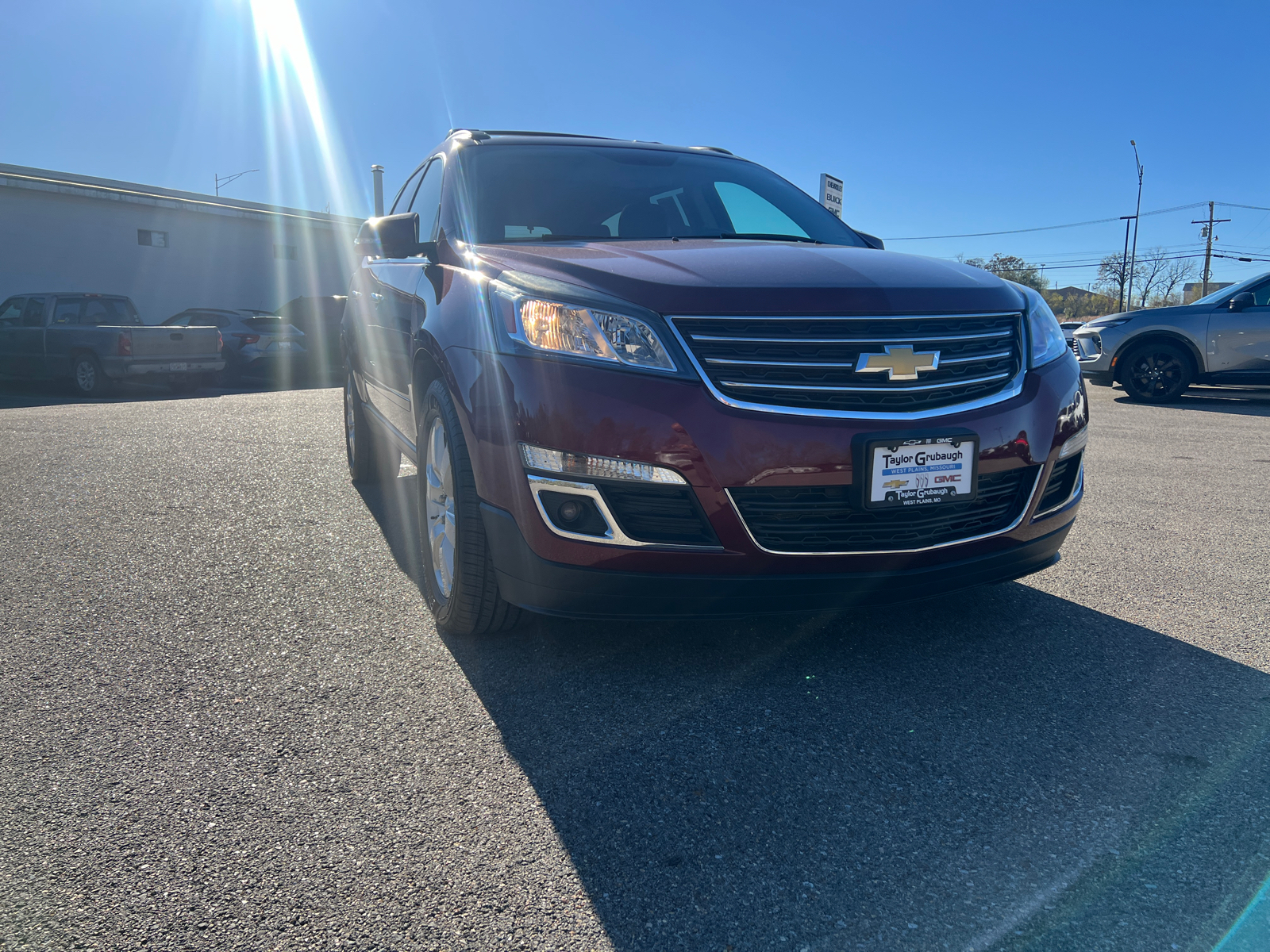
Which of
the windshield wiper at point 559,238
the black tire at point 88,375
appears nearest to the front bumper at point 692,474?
the windshield wiper at point 559,238

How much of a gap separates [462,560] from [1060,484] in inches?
74.9

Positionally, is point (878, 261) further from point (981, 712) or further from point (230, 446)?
point (230, 446)

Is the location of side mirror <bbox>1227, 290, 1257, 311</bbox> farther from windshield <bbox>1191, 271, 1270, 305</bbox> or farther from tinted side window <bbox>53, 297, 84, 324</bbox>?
tinted side window <bbox>53, 297, 84, 324</bbox>

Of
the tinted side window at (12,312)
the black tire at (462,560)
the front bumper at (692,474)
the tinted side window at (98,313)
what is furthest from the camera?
the tinted side window at (12,312)

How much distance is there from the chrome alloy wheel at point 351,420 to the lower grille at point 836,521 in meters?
3.60

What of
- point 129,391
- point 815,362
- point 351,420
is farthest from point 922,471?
point 129,391

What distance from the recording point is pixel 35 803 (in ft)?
6.61

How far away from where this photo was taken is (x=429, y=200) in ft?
13.9

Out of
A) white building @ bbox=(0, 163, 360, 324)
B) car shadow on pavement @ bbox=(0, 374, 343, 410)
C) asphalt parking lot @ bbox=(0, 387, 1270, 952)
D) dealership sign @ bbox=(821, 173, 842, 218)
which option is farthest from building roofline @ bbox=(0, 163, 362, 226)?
asphalt parking lot @ bbox=(0, 387, 1270, 952)

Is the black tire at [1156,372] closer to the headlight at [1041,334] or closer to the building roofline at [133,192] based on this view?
the headlight at [1041,334]

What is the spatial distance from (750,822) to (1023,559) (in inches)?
54.0

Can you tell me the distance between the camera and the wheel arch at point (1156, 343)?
10.9 m

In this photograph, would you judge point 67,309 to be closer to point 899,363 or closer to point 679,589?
point 679,589

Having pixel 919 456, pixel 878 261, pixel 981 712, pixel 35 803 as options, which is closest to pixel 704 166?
pixel 878 261
